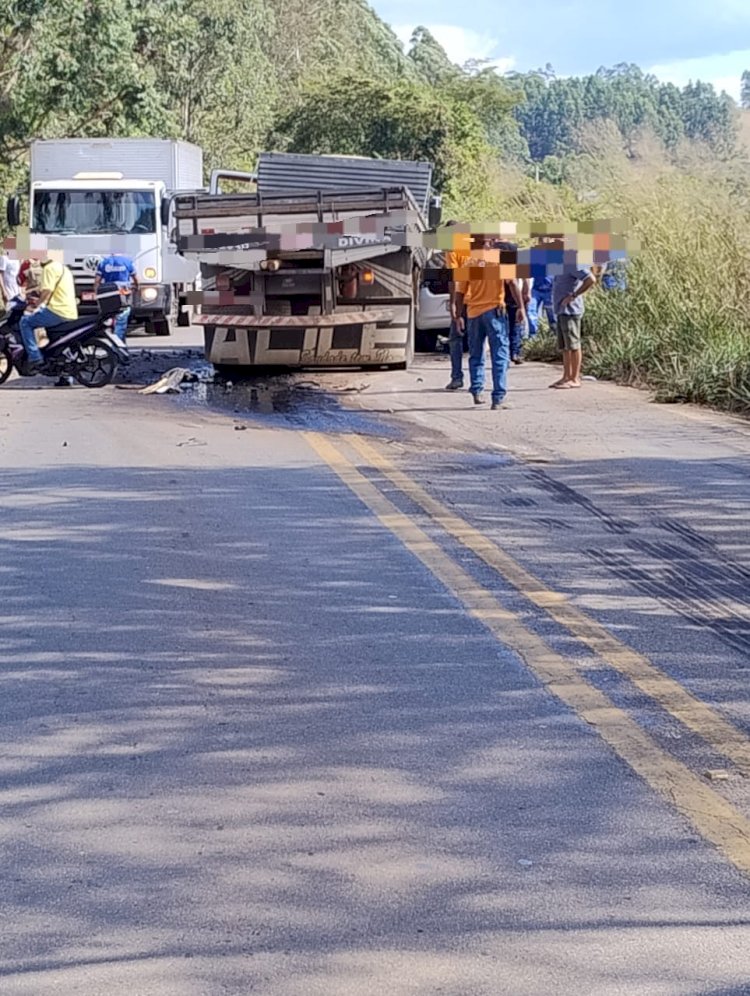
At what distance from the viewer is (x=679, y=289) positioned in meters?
18.8

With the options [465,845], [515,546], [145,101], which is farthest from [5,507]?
[145,101]

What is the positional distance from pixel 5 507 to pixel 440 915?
6696mm

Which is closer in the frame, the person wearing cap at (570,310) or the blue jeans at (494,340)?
the blue jeans at (494,340)

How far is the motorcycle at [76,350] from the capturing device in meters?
18.2

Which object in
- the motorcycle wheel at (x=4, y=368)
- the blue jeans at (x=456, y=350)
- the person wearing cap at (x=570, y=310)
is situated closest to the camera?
the person wearing cap at (x=570, y=310)

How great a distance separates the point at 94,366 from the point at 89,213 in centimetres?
928

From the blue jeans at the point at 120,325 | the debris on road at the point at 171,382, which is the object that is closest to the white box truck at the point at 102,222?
the blue jeans at the point at 120,325

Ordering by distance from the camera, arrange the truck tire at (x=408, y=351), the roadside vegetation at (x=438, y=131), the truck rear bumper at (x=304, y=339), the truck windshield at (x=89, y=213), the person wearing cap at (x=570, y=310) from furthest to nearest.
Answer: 1. the truck windshield at (x=89, y=213)
2. the truck tire at (x=408, y=351)
3. the roadside vegetation at (x=438, y=131)
4. the truck rear bumper at (x=304, y=339)
5. the person wearing cap at (x=570, y=310)

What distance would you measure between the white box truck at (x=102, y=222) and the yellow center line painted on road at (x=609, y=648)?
1684 centimetres

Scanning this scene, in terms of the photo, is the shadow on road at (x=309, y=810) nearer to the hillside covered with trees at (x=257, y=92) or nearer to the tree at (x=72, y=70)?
the hillside covered with trees at (x=257, y=92)

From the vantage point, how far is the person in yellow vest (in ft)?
59.8

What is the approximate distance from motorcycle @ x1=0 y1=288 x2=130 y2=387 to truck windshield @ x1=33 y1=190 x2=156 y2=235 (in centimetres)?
871

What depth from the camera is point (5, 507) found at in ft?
33.6

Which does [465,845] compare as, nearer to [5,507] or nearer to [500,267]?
[5,507]
